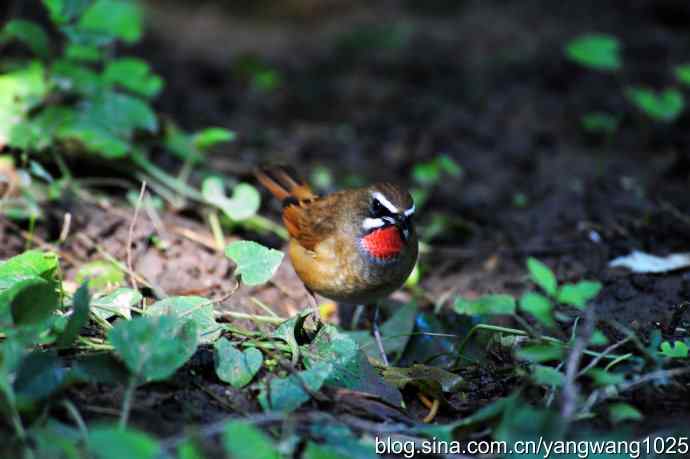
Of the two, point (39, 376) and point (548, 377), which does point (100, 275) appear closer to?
point (39, 376)

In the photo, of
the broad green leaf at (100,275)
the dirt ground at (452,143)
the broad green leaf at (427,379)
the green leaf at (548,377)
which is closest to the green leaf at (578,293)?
the green leaf at (548,377)

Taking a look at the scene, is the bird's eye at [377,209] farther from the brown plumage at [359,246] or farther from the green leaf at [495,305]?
the green leaf at [495,305]

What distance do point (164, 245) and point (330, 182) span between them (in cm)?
227

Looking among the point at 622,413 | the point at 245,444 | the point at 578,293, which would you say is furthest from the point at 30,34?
the point at 622,413

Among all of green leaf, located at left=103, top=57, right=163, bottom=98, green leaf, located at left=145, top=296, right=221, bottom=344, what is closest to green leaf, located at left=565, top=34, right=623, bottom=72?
green leaf, located at left=103, top=57, right=163, bottom=98

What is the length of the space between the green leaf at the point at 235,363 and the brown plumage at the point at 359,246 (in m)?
1.27

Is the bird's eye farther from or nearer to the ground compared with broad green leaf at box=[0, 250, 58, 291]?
nearer to the ground

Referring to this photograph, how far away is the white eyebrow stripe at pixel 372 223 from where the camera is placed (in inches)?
189

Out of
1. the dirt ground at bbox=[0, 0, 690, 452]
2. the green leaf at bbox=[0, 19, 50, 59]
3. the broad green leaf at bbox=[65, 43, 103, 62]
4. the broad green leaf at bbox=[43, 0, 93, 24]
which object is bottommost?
the dirt ground at bbox=[0, 0, 690, 452]

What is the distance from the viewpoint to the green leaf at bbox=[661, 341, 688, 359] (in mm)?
3490

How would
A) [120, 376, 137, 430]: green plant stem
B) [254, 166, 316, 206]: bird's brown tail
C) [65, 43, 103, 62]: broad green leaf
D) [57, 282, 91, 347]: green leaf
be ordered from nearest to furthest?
[120, 376, 137, 430]: green plant stem
[57, 282, 91, 347]: green leaf
[254, 166, 316, 206]: bird's brown tail
[65, 43, 103, 62]: broad green leaf

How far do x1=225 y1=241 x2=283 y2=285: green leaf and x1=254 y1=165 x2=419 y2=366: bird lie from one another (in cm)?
104

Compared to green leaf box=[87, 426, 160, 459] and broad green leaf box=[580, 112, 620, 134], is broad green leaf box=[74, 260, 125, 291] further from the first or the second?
broad green leaf box=[580, 112, 620, 134]

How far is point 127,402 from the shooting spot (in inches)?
117
